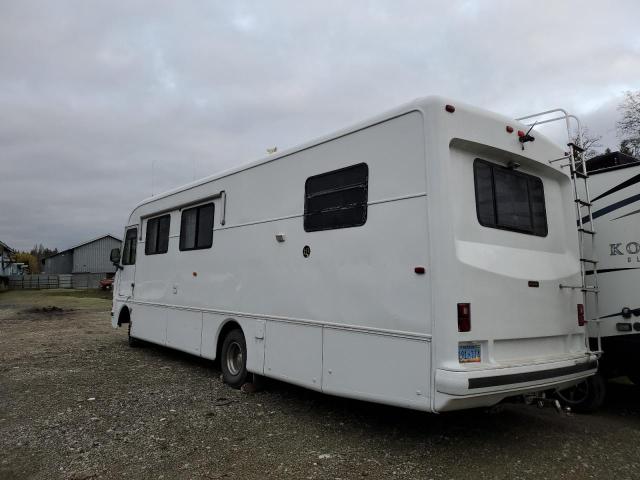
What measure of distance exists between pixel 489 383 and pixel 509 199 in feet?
6.06

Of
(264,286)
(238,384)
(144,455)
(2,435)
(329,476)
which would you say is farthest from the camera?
(238,384)

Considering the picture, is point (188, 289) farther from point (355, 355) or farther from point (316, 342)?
point (355, 355)

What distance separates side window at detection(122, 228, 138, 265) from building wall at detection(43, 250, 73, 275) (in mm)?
49107

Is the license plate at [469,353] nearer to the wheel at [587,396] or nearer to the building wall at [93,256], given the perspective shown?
the wheel at [587,396]

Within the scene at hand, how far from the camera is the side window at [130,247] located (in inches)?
370

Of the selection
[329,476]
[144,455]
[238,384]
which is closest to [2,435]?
[144,455]

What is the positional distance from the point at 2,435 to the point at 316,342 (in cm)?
327

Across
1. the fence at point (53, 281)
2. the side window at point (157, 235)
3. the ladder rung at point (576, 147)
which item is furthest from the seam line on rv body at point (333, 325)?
the fence at point (53, 281)

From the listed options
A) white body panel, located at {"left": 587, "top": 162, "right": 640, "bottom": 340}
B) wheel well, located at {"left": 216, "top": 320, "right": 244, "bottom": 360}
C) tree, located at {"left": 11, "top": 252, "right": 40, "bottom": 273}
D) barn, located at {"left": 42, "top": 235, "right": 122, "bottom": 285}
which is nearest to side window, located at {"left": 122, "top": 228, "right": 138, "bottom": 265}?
wheel well, located at {"left": 216, "top": 320, "right": 244, "bottom": 360}

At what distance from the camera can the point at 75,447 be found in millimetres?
4402

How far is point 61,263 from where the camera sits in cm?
5472

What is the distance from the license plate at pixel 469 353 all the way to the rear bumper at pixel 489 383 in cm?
14

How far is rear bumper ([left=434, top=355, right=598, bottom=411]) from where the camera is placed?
143 inches

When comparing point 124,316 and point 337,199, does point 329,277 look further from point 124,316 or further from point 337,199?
point 124,316
